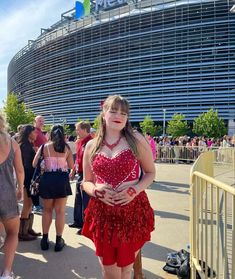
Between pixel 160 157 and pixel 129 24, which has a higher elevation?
pixel 129 24

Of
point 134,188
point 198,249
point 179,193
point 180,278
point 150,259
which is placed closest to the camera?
point 134,188

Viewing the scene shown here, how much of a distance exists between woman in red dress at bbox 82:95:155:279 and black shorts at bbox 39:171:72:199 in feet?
6.76

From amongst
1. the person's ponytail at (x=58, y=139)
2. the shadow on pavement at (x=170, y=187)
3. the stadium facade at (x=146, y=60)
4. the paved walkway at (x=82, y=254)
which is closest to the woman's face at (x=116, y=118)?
the paved walkway at (x=82, y=254)

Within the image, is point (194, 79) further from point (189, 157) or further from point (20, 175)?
point (20, 175)

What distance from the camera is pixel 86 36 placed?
8419 cm

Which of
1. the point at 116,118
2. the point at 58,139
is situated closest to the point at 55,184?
the point at 58,139

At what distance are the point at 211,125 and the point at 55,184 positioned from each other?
2394 inches

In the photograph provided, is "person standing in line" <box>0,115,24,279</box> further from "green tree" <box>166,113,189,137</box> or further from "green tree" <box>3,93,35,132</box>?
"green tree" <box>166,113,189,137</box>

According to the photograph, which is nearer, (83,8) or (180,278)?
(180,278)

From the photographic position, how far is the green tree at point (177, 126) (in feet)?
218

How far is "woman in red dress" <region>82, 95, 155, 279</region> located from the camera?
2.65 metres

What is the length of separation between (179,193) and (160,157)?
1216 cm

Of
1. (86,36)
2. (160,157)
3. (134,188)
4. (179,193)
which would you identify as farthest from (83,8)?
(134,188)

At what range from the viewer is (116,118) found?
9.12 feet
